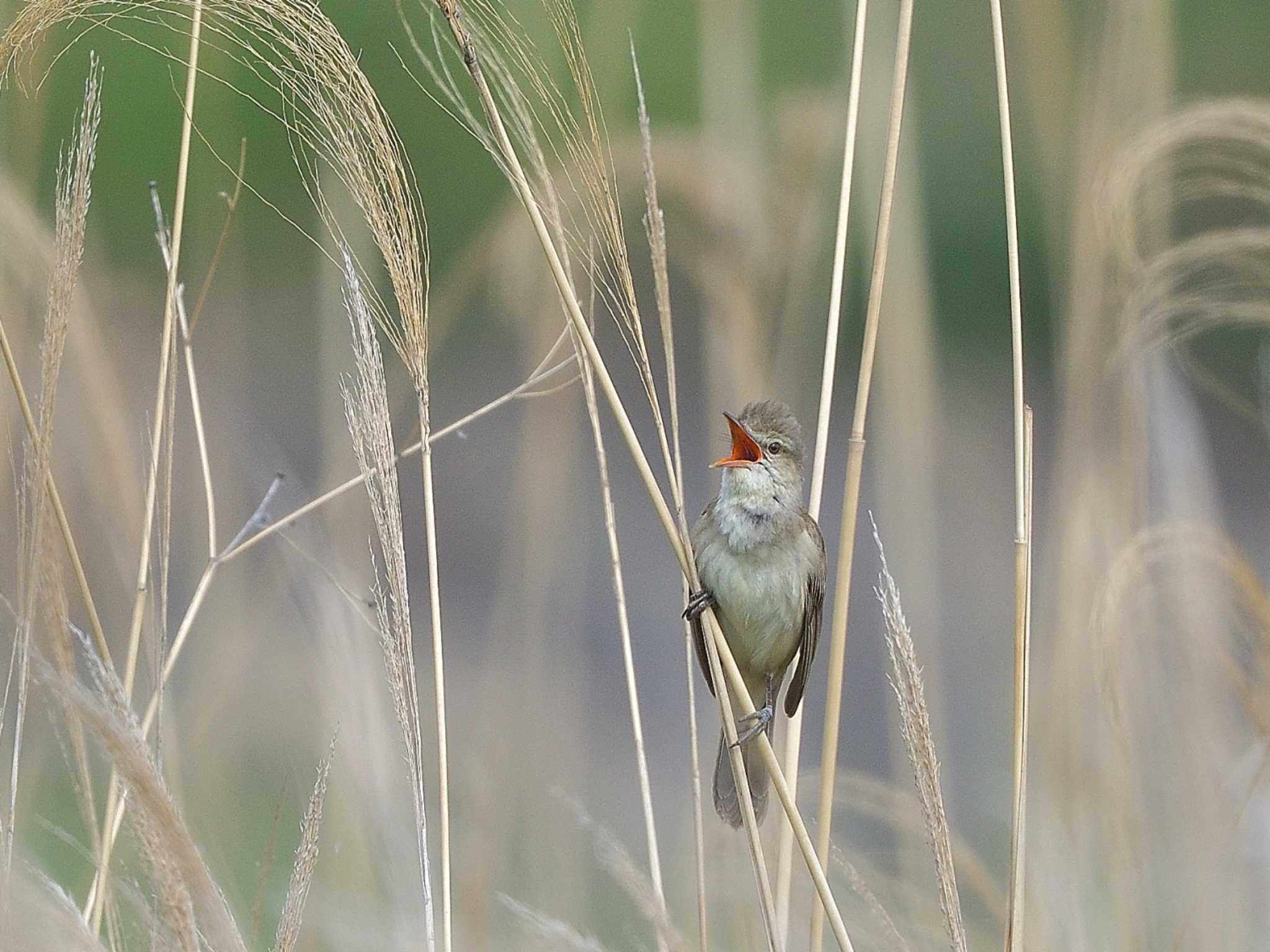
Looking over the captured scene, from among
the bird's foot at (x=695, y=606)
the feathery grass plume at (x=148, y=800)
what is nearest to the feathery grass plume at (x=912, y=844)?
the bird's foot at (x=695, y=606)

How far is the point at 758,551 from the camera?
2.10 m

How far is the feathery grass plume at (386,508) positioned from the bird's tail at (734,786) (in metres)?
0.76

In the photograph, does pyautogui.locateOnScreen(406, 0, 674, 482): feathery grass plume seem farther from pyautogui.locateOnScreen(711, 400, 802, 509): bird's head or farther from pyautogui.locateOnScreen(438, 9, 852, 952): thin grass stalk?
pyautogui.locateOnScreen(711, 400, 802, 509): bird's head

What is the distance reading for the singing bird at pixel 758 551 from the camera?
206 cm

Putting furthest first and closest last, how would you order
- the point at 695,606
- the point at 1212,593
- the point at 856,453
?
1. the point at 1212,593
2. the point at 695,606
3. the point at 856,453

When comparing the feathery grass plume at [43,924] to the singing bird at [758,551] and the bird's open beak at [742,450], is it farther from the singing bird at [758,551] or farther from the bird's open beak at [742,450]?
the bird's open beak at [742,450]

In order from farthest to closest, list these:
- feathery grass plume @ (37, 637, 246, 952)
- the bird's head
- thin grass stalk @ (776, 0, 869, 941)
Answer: the bird's head
thin grass stalk @ (776, 0, 869, 941)
feathery grass plume @ (37, 637, 246, 952)

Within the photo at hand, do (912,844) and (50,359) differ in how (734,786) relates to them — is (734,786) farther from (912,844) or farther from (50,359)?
(50,359)

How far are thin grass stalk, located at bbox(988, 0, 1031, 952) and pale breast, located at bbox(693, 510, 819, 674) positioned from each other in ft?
2.10

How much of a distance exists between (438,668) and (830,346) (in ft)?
1.93

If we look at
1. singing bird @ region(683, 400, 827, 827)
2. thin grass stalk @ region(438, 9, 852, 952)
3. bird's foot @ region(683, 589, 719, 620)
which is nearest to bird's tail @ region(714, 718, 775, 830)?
singing bird @ region(683, 400, 827, 827)

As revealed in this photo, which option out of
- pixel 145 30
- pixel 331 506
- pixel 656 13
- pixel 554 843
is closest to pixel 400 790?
pixel 554 843

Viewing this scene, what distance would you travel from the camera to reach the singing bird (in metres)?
2.06

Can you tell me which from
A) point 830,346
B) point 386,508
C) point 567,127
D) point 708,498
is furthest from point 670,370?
point 708,498
